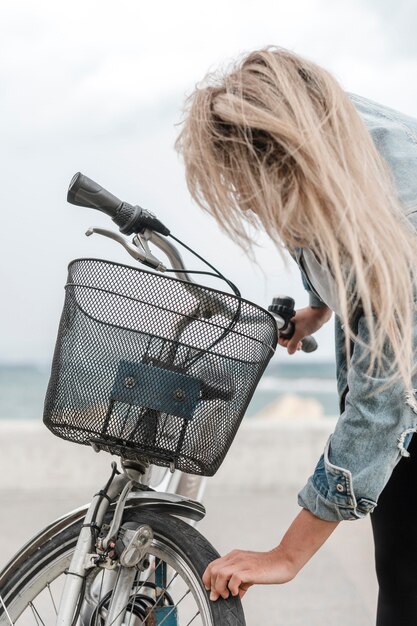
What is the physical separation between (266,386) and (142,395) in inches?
1046

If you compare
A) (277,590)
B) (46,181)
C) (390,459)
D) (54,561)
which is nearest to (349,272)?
(390,459)

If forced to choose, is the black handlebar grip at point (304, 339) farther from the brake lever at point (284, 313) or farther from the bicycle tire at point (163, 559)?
the bicycle tire at point (163, 559)

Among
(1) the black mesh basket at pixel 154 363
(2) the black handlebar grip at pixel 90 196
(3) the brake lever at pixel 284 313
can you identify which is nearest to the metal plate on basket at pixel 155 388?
(1) the black mesh basket at pixel 154 363

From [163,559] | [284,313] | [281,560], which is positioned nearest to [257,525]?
[284,313]

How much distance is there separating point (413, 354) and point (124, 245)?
1.77ft

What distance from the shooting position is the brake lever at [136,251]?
152 cm

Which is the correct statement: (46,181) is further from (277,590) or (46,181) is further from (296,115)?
(296,115)

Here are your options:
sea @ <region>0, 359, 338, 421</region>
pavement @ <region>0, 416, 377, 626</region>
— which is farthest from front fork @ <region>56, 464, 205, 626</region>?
sea @ <region>0, 359, 338, 421</region>

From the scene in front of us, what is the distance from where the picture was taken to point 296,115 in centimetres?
123

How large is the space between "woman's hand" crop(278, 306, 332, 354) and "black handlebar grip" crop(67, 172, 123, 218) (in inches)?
22.3

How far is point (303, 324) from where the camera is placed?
76.4 inches

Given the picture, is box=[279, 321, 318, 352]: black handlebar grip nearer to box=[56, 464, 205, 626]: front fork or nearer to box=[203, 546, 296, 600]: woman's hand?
box=[56, 464, 205, 626]: front fork

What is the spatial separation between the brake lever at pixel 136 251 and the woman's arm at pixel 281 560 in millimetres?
490

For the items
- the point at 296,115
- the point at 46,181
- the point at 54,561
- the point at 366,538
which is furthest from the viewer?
the point at 46,181
